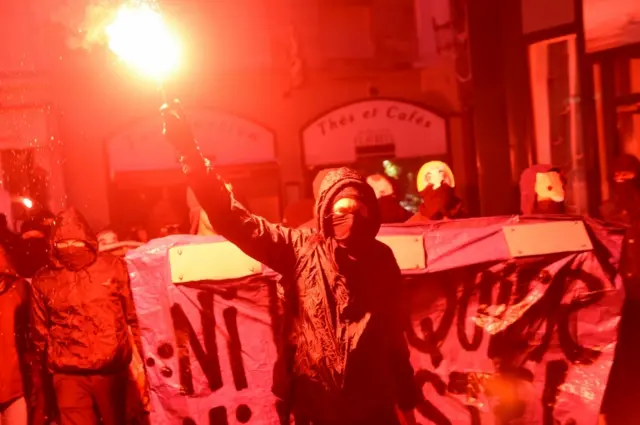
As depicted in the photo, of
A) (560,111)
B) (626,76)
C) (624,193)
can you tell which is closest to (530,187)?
(624,193)

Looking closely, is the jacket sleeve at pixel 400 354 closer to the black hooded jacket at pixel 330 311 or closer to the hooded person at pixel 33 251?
the black hooded jacket at pixel 330 311

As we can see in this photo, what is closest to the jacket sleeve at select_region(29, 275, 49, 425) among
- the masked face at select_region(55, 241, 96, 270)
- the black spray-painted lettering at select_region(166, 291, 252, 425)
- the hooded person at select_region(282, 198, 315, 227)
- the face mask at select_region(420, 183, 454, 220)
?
the masked face at select_region(55, 241, 96, 270)

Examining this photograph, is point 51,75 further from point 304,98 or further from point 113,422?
point 113,422

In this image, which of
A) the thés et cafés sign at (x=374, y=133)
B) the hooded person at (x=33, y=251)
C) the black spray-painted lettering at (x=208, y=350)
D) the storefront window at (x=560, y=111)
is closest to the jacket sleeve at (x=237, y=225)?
the black spray-painted lettering at (x=208, y=350)

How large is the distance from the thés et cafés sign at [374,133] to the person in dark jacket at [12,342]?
981 cm

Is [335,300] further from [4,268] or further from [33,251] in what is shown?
[33,251]

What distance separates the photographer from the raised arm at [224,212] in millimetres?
3326

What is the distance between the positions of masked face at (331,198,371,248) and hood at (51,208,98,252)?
268 cm

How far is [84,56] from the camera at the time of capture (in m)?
15.1

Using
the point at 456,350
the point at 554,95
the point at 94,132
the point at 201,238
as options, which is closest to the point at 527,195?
the point at 456,350

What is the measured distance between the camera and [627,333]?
5.82 metres

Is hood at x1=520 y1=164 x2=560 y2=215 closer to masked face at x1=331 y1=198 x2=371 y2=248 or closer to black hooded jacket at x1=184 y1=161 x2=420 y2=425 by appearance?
black hooded jacket at x1=184 y1=161 x2=420 y2=425

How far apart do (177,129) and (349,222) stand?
865mm

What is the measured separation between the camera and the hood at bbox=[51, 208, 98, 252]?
5.70 m
